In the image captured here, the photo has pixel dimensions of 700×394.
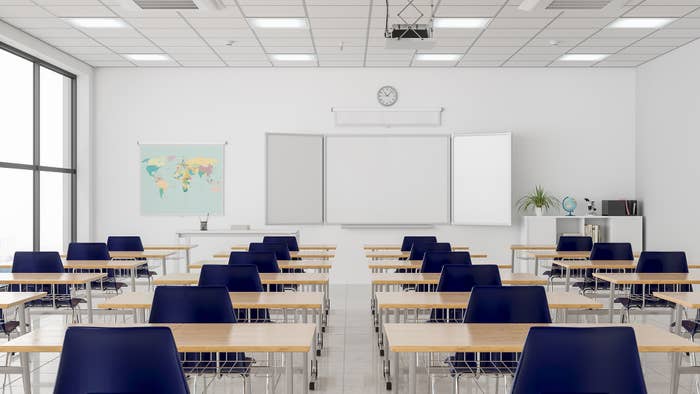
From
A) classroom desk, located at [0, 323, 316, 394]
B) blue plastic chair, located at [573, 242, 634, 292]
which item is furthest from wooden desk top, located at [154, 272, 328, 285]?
blue plastic chair, located at [573, 242, 634, 292]

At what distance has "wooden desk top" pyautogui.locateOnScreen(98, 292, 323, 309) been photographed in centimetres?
367

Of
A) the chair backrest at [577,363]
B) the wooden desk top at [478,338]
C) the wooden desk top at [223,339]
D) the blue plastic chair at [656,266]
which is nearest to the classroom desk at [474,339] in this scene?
the wooden desk top at [478,338]

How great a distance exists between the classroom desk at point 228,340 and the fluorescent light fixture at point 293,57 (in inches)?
286

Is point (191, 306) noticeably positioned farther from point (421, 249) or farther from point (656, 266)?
point (656, 266)

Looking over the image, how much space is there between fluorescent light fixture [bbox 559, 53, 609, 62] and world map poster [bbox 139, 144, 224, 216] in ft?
19.5

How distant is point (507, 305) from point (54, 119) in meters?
8.97

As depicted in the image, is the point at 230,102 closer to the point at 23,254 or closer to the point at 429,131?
the point at 429,131

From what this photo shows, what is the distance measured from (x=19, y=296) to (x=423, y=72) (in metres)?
8.02

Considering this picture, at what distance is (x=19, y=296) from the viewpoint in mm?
4016

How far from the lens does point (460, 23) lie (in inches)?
321

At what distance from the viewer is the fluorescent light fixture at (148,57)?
32.1 ft

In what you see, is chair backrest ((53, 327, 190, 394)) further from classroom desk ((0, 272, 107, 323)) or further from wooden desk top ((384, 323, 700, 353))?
classroom desk ((0, 272, 107, 323))

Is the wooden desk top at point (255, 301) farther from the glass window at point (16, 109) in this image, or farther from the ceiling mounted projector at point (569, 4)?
the glass window at point (16, 109)

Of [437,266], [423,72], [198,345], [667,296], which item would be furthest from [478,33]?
[198,345]
